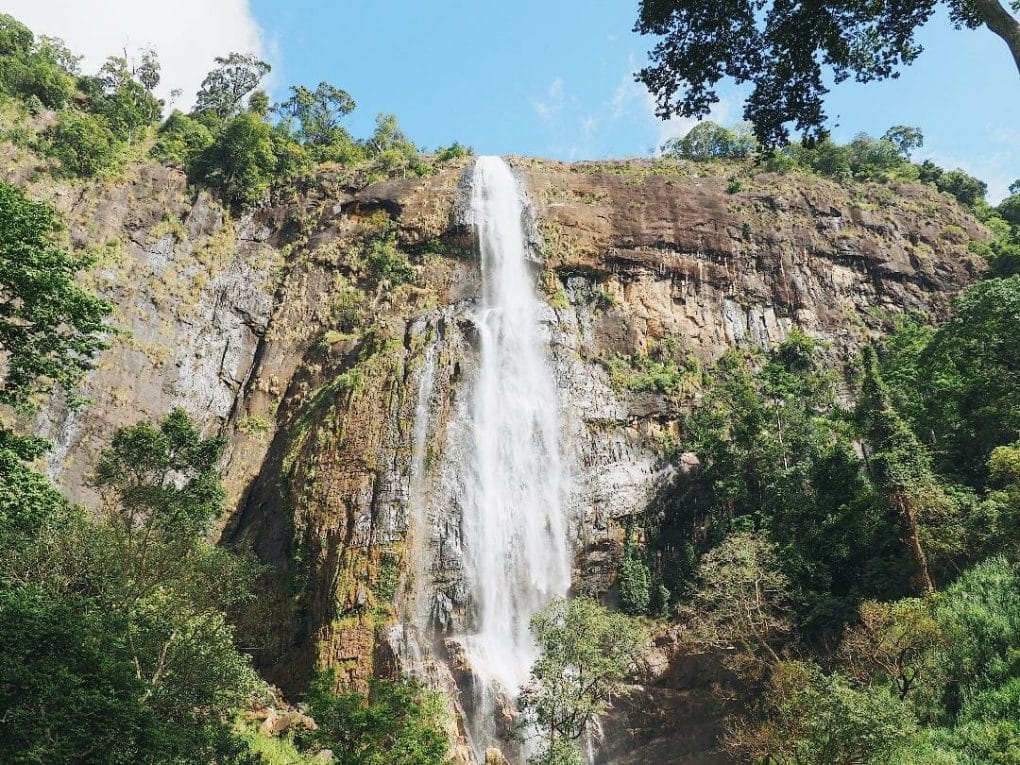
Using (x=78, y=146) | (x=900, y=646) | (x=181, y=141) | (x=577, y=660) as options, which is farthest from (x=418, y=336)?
(x=900, y=646)

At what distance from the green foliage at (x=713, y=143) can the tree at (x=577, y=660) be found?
159 feet

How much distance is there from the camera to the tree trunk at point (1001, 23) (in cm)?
734

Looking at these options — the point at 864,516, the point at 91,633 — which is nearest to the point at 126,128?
the point at 91,633

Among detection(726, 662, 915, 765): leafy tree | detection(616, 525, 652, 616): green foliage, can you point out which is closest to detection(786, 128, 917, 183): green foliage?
detection(616, 525, 652, 616): green foliage

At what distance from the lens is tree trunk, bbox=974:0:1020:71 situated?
734 cm

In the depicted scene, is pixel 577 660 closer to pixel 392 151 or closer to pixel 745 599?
pixel 745 599

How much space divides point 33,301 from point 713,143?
58876mm

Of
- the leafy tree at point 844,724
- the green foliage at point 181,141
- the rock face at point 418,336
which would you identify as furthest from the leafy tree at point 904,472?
the green foliage at point 181,141

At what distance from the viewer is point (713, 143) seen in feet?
201

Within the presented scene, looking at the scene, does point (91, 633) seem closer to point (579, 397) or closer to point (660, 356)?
point (579, 397)

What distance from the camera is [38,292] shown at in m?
10.5

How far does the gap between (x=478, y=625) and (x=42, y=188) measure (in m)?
27.7

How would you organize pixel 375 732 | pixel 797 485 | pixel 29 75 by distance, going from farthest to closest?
pixel 29 75 → pixel 797 485 → pixel 375 732

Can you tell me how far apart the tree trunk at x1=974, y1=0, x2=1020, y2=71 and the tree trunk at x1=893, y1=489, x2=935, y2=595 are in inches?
610
